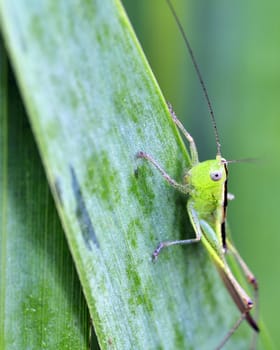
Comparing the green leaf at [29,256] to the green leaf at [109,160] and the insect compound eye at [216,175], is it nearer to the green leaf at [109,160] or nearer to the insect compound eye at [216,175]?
the green leaf at [109,160]

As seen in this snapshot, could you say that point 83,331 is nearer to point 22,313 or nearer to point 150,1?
point 22,313

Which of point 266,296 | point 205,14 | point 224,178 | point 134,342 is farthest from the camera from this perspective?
point 266,296

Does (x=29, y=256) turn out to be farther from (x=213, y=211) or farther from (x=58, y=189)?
(x=213, y=211)

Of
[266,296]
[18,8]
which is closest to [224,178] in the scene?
[266,296]

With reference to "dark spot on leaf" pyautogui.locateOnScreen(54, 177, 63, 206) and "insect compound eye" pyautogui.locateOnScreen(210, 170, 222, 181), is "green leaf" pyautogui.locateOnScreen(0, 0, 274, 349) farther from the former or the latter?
"insect compound eye" pyautogui.locateOnScreen(210, 170, 222, 181)

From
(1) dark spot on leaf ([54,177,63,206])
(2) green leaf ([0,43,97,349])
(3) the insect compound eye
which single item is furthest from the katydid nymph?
(1) dark spot on leaf ([54,177,63,206])

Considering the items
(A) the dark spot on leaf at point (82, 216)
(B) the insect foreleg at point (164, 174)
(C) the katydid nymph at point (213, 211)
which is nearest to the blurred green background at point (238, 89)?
(C) the katydid nymph at point (213, 211)
